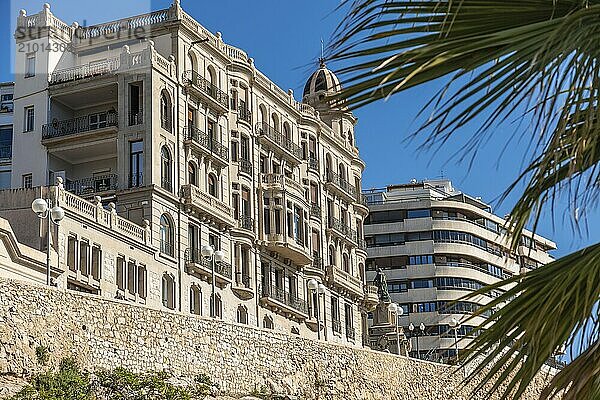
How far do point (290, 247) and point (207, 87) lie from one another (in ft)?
31.6

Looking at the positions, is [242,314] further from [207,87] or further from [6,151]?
[6,151]

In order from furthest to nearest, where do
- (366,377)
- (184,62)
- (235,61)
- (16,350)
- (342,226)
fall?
(342,226) → (235,61) → (184,62) → (366,377) → (16,350)

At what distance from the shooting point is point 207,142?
53.2 metres

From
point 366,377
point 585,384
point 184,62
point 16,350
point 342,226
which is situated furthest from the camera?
point 342,226

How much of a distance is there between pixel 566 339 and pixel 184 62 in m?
48.0

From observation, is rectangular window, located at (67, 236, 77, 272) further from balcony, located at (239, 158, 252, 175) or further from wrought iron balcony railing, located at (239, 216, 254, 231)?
balcony, located at (239, 158, 252, 175)

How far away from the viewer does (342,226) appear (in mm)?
68625

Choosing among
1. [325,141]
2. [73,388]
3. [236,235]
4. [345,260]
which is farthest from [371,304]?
[73,388]

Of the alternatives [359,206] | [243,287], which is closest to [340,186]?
[359,206]

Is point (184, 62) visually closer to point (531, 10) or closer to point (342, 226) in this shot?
point (342, 226)

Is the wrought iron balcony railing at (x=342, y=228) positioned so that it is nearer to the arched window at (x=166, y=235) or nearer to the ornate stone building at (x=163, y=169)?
the ornate stone building at (x=163, y=169)

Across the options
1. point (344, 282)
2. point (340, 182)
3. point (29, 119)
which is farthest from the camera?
point (340, 182)

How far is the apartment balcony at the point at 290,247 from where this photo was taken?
57.7m

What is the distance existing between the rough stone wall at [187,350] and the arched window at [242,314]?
6782 mm
